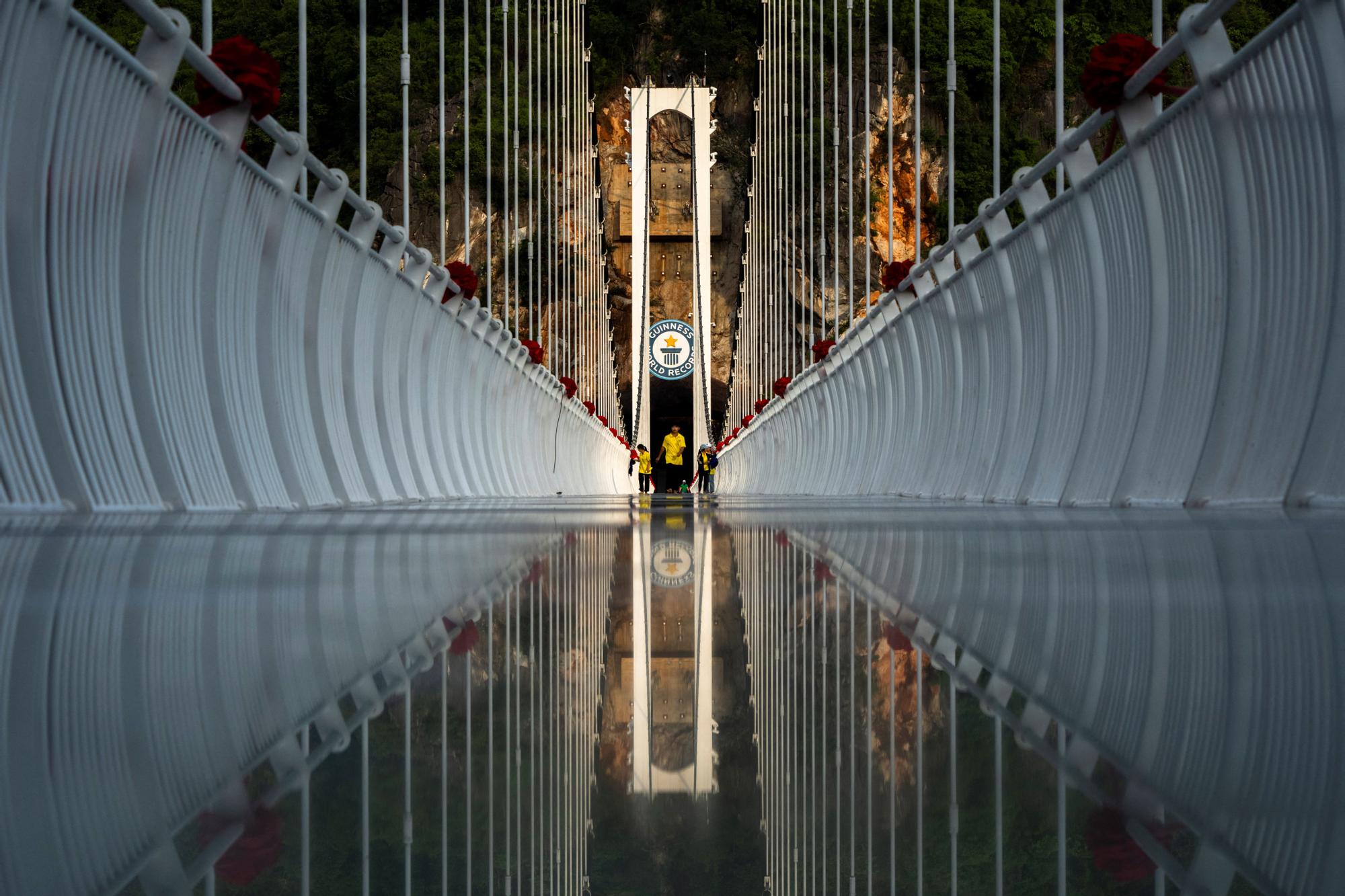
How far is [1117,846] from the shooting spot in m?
0.46

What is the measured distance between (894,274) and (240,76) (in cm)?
603

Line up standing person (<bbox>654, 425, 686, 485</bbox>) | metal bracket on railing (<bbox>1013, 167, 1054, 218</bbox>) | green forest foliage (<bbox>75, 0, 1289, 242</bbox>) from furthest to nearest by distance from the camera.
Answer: green forest foliage (<bbox>75, 0, 1289, 242</bbox>) < standing person (<bbox>654, 425, 686, 485</bbox>) < metal bracket on railing (<bbox>1013, 167, 1054, 218</bbox>)

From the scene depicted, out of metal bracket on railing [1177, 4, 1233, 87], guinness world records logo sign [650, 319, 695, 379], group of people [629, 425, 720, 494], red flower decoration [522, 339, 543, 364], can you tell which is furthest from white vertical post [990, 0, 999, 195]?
guinness world records logo sign [650, 319, 695, 379]

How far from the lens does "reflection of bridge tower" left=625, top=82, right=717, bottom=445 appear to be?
41875 mm

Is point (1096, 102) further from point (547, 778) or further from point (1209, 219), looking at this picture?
point (547, 778)

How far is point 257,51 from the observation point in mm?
4395

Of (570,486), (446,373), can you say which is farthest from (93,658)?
(570,486)

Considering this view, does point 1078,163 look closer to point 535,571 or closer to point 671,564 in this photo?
point 671,564

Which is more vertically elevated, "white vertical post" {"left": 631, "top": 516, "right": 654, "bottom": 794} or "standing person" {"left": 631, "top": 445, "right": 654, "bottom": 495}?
"standing person" {"left": 631, "top": 445, "right": 654, "bottom": 495}

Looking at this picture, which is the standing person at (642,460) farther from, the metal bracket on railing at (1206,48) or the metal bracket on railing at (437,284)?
the metal bracket on railing at (1206,48)

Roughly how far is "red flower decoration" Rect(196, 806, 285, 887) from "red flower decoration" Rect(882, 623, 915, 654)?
539 millimetres

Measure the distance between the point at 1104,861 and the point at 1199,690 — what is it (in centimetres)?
38

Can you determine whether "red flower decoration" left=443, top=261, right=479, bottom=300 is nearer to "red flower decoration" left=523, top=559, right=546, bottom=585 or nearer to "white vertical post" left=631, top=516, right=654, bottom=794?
"red flower decoration" left=523, top=559, right=546, bottom=585

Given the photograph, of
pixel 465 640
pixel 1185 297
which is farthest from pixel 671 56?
pixel 465 640
